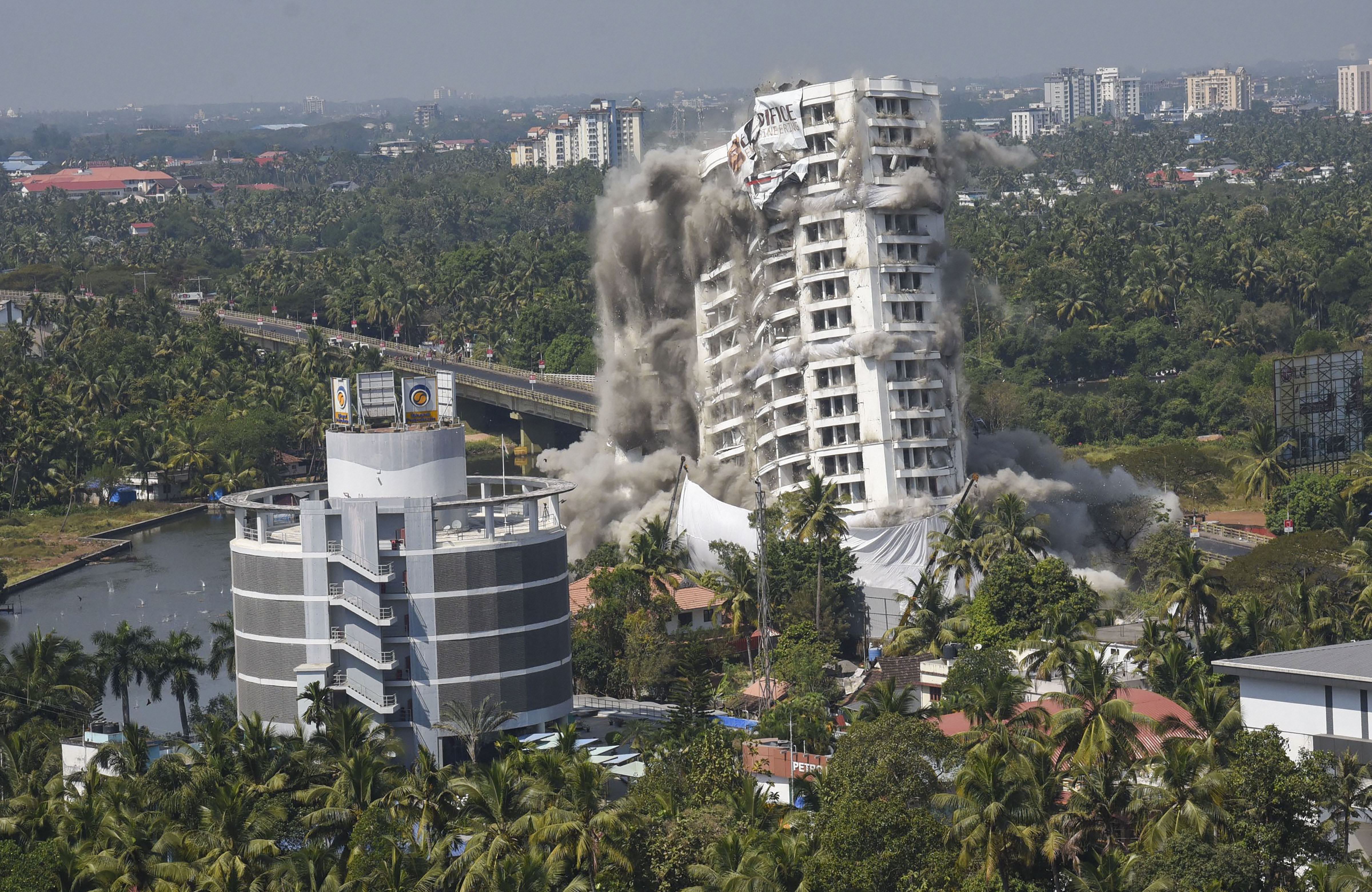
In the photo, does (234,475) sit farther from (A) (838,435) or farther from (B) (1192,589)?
(B) (1192,589)

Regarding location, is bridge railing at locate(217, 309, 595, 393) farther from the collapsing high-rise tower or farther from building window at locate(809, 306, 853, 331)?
building window at locate(809, 306, 853, 331)

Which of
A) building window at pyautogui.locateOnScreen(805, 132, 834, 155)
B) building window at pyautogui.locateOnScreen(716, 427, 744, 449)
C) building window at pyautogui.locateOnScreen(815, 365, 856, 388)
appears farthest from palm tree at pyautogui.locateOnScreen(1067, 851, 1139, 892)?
building window at pyautogui.locateOnScreen(716, 427, 744, 449)

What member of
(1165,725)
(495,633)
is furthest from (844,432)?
(1165,725)

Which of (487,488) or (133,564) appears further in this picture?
(133,564)

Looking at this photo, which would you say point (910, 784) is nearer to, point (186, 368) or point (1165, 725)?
point (1165, 725)

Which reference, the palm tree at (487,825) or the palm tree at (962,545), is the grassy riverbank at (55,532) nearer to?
the palm tree at (962,545)

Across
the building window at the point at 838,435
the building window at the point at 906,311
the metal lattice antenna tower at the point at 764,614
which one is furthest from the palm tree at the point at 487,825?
the building window at the point at 906,311

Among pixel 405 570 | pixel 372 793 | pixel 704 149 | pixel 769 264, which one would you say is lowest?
pixel 372 793
